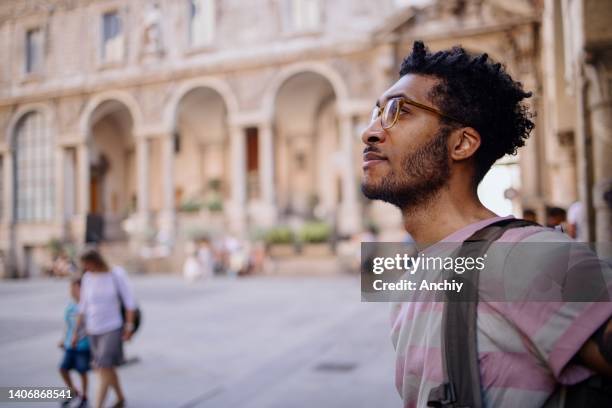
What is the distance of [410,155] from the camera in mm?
1316

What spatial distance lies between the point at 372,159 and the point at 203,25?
21.2 metres

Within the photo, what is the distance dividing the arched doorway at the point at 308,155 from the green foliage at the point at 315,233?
6.68 meters

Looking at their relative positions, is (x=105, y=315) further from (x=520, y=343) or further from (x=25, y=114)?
(x=25, y=114)

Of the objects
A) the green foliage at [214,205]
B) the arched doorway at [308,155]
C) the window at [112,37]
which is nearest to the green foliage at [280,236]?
the green foliage at [214,205]

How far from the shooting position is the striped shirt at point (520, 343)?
0.92 meters

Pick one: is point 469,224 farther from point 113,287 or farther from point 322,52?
point 322,52

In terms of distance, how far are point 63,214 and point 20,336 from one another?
14.3 metres

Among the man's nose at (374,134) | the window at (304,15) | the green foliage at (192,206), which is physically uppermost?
the window at (304,15)

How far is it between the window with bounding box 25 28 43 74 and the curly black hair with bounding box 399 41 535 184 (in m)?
11.1

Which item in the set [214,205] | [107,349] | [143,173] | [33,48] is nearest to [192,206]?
[214,205]

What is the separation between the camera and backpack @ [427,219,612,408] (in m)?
0.97

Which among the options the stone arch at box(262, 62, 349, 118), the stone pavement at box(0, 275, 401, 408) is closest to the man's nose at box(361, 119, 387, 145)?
the stone pavement at box(0, 275, 401, 408)

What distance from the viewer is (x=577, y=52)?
5.69 m

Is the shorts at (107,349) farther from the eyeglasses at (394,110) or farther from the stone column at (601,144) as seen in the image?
the stone column at (601,144)
